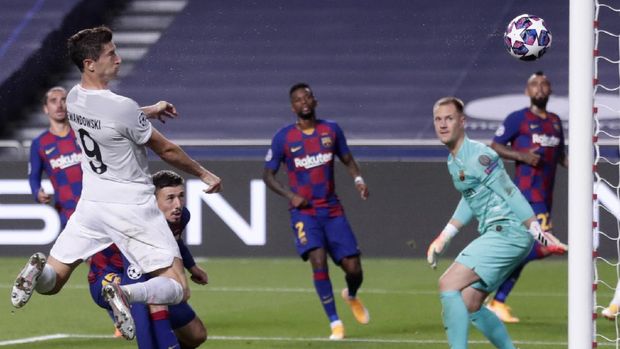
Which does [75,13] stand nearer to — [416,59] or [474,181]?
[416,59]

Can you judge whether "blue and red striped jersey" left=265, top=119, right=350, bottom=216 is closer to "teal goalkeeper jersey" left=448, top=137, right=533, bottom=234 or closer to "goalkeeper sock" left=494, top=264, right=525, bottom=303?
"goalkeeper sock" left=494, top=264, right=525, bottom=303

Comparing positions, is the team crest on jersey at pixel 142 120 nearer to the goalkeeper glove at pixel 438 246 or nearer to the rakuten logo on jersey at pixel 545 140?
the goalkeeper glove at pixel 438 246

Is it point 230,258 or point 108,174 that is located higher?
point 108,174

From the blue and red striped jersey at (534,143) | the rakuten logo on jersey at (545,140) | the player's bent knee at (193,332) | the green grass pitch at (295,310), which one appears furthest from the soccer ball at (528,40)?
the rakuten logo on jersey at (545,140)

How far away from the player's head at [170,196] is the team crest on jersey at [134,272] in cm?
38

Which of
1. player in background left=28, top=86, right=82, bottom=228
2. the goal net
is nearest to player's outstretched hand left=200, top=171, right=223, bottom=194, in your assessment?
the goal net

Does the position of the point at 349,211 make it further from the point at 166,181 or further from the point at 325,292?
the point at 166,181

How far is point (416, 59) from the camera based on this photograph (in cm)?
1930

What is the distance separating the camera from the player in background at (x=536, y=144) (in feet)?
39.6

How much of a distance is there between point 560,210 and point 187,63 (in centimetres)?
630

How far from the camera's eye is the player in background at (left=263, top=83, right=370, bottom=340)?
1066 cm

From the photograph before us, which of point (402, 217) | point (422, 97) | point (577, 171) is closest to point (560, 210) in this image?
point (402, 217)

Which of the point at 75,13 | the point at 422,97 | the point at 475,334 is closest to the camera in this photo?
the point at 475,334

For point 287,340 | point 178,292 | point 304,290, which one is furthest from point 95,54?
point 304,290
